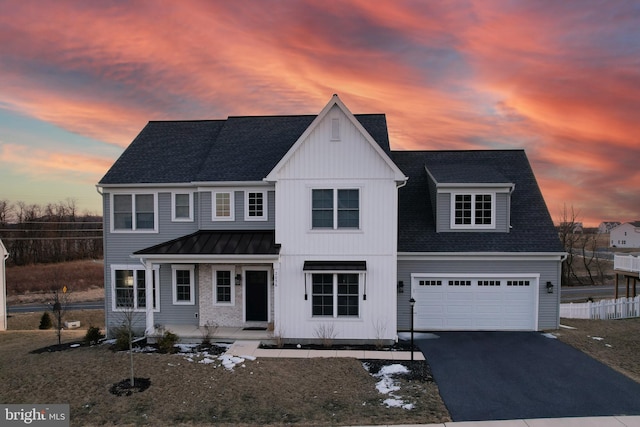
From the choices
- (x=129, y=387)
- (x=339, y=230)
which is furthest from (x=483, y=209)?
(x=129, y=387)

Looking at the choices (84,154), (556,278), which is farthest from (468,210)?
(84,154)

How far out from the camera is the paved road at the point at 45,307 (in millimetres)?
33844

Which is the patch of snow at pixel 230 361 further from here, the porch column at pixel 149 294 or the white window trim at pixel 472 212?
the white window trim at pixel 472 212

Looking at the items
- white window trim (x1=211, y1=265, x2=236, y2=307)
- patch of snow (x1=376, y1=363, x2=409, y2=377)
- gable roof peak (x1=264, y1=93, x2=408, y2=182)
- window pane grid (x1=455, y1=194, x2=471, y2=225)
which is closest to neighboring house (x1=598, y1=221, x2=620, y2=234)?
window pane grid (x1=455, y1=194, x2=471, y2=225)

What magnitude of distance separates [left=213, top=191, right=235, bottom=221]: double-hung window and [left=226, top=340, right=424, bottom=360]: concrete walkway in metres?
5.28

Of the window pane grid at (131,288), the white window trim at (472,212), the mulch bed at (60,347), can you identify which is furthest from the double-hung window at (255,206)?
the white window trim at (472,212)

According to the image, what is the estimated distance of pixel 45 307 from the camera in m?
34.8

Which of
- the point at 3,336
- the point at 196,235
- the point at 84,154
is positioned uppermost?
the point at 84,154

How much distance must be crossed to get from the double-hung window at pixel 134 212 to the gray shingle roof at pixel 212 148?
736 millimetres

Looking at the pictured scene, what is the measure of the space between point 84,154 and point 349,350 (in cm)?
2582

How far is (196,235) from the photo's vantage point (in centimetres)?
1553

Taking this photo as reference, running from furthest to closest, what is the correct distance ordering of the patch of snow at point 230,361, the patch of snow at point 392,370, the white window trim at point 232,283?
the white window trim at point 232,283, the patch of snow at point 230,361, the patch of snow at point 392,370

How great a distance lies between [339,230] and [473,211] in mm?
6311

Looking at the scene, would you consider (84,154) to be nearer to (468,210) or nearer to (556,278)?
(468,210)
